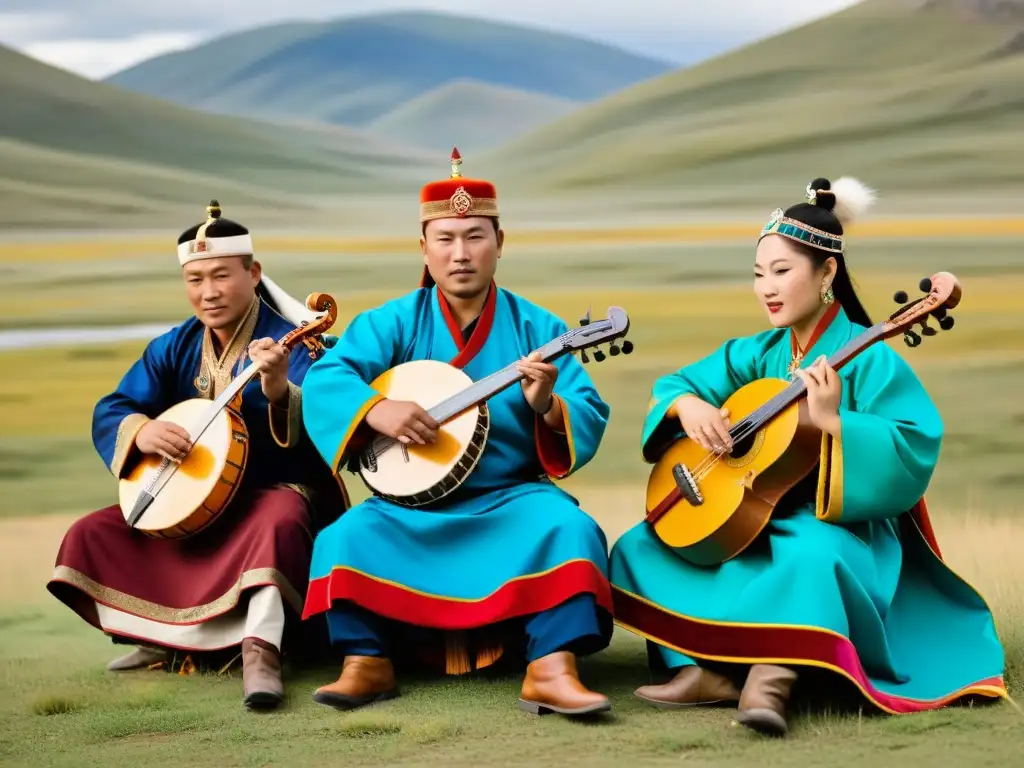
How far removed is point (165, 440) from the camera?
3.91 metres

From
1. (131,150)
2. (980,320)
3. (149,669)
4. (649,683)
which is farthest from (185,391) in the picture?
(131,150)

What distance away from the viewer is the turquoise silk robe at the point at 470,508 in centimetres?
362

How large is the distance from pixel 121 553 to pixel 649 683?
5.00 ft

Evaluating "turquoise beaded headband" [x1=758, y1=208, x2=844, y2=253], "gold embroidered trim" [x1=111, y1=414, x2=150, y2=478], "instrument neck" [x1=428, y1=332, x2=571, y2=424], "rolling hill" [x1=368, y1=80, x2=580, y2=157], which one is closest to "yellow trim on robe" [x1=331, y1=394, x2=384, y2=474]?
"instrument neck" [x1=428, y1=332, x2=571, y2=424]

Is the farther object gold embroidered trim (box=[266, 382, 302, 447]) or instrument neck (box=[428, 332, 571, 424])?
gold embroidered trim (box=[266, 382, 302, 447])

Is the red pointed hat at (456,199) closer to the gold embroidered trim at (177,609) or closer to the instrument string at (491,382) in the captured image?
the instrument string at (491,382)

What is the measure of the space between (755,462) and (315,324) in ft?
4.18

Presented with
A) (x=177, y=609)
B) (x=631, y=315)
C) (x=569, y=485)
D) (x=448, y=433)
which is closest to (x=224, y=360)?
(x=177, y=609)

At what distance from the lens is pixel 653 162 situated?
9.23 meters

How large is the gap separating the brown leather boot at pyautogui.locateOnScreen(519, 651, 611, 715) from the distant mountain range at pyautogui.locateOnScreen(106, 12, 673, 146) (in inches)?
228

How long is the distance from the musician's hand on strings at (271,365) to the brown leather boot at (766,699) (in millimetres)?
1488

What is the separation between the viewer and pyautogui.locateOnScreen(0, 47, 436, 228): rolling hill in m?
8.26

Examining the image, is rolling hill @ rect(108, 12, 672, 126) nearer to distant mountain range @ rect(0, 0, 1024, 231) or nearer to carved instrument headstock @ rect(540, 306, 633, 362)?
distant mountain range @ rect(0, 0, 1024, 231)

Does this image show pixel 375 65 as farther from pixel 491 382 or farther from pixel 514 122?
pixel 491 382
